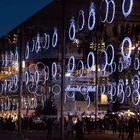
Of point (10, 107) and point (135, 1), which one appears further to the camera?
point (10, 107)

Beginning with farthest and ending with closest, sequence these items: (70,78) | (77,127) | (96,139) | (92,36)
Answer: (70,78)
(92,36)
(96,139)
(77,127)

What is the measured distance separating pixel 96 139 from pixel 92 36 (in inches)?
814

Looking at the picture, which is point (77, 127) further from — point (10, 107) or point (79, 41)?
point (10, 107)

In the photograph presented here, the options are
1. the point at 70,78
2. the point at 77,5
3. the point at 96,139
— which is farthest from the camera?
the point at 70,78

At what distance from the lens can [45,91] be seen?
8206 cm

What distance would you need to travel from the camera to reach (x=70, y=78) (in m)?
79.5

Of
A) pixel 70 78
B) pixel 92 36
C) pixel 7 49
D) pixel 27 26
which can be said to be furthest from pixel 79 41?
pixel 27 26

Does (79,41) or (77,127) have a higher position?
(79,41)

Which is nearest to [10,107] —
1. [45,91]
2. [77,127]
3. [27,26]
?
[45,91]

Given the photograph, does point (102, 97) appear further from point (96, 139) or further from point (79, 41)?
point (96, 139)

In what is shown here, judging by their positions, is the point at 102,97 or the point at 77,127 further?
the point at 102,97

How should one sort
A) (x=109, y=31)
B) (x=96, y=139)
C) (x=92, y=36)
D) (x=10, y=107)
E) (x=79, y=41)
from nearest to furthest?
(x=96, y=139) < (x=109, y=31) < (x=92, y=36) < (x=79, y=41) < (x=10, y=107)

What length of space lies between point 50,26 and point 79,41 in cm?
2288

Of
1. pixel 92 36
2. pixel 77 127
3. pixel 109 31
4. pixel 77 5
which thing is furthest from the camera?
pixel 92 36
